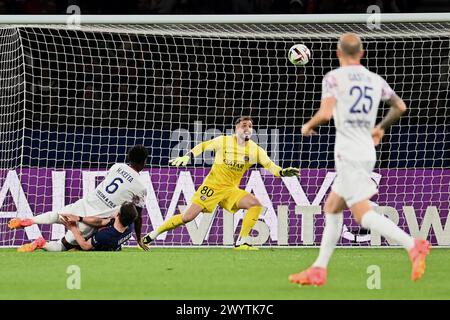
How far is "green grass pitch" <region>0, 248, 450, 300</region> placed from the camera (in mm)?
8664

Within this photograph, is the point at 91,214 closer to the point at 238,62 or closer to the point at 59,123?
the point at 59,123

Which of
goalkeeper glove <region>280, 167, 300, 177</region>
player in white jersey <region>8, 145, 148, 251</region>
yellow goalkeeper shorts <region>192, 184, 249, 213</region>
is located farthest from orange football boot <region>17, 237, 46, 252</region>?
goalkeeper glove <region>280, 167, 300, 177</region>

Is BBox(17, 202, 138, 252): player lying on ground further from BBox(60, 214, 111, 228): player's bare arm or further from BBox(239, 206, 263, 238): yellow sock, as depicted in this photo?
BBox(239, 206, 263, 238): yellow sock

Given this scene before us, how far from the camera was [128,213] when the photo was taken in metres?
13.0

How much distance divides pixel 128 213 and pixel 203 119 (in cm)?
352

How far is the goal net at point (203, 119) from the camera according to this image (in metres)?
15.1

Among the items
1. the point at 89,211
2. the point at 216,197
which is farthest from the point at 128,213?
the point at 216,197

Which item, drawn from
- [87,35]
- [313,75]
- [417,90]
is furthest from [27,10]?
[417,90]

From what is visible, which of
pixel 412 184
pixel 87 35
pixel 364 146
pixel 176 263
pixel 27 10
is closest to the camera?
pixel 364 146

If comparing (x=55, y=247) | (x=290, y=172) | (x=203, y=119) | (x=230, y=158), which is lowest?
(x=55, y=247)

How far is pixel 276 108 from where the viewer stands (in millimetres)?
15961

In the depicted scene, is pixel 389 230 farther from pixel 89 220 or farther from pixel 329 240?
pixel 89 220

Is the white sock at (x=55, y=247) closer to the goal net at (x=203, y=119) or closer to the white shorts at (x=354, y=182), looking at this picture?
the goal net at (x=203, y=119)

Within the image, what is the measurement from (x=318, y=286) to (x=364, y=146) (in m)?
1.30
